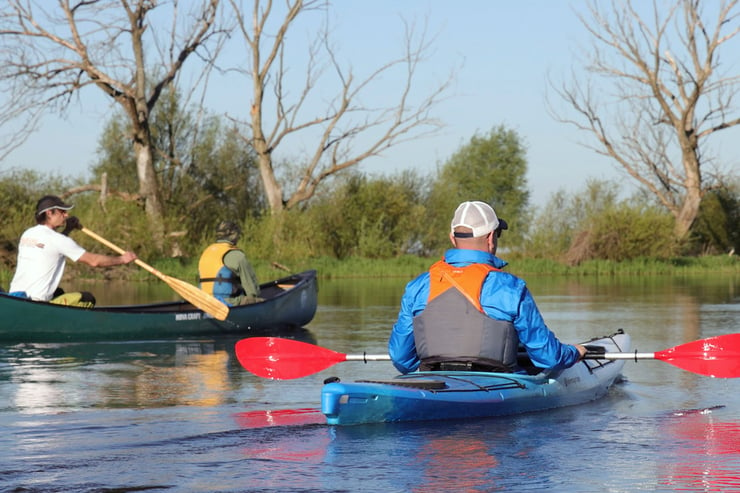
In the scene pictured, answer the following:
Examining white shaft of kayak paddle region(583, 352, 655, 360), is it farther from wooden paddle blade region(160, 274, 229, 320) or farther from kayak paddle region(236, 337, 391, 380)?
wooden paddle blade region(160, 274, 229, 320)

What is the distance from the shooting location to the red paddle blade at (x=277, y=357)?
8.18m

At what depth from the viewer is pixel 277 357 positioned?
8.24 m

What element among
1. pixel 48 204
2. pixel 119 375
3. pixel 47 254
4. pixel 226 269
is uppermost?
pixel 48 204

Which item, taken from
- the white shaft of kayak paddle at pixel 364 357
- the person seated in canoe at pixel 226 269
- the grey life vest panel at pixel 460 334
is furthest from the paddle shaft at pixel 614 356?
the person seated in canoe at pixel 226 269

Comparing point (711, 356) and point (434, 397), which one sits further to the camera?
point (711, 356)

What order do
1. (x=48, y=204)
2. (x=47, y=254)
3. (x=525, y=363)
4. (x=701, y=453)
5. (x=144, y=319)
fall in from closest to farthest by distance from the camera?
1. (x=701, y=453)
2. (x=525, y=363)
3. (x=48, y=204)
4. (x=47, y=254)
5. (x=144, y=319)

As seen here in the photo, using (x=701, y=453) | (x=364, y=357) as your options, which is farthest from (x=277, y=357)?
(x=701, y=453)

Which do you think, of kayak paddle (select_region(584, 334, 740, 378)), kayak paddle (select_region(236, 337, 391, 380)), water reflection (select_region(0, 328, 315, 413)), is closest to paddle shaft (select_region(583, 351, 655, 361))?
kayak paddle (select_region(584, 334, 740, 378))

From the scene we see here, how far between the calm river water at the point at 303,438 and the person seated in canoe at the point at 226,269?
2.17 m

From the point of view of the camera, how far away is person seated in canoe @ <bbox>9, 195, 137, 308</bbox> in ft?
36.8

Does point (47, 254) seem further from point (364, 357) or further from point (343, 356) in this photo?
point (364, 357)

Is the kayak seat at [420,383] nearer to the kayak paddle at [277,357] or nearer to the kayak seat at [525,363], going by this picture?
the kayak seat at [525,363]

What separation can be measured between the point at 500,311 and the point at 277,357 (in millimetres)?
2291

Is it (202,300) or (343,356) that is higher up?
(202,300)
